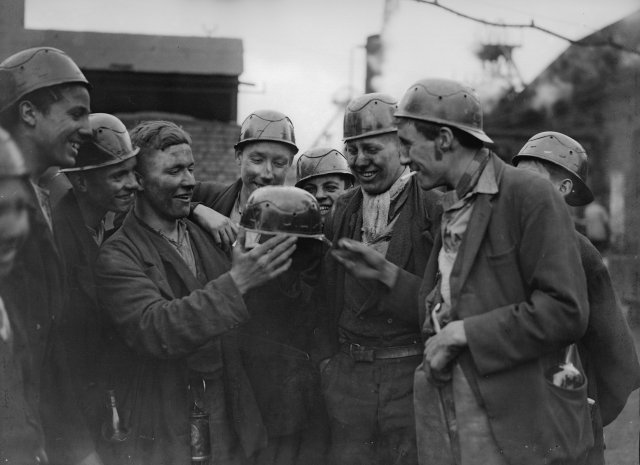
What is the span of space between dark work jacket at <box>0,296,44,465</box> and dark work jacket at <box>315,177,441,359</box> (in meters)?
1.73

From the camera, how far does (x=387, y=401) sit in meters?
4.37

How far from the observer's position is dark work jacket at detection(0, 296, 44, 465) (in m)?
3.36

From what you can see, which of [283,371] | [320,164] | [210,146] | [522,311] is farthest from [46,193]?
[210,146]

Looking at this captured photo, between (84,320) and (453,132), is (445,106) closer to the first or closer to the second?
(453,132)

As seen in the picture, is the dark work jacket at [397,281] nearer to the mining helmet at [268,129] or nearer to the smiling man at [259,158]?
the smiling man at [259,158]

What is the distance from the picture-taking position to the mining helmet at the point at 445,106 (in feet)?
12.2

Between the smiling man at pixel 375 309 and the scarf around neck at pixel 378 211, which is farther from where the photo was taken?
the scarf around neck at pixel 378 211

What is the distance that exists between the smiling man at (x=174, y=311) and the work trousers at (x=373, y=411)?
18.0 inches

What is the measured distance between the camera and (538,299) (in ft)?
11.0

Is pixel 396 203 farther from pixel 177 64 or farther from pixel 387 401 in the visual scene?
pixel 177 64

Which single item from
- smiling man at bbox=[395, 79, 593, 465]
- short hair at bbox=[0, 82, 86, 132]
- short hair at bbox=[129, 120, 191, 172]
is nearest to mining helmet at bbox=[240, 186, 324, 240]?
short hair at bbox=[129, 120, 191, 172]

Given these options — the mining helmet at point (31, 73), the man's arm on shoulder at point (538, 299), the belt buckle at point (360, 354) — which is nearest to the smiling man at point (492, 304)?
the man's arm on shoulder at point (538, 299)

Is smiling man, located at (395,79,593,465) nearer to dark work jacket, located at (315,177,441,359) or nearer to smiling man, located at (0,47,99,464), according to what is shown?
dark work jacket, located at (315,177,441,359)

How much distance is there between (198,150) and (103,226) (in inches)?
309
